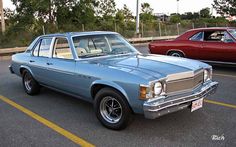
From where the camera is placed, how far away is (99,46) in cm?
575

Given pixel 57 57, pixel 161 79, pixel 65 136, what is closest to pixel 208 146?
pixel 161 79

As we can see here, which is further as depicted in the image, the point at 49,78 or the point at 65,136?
the point at 49,78

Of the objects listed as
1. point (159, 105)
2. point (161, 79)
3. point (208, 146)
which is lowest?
point (208, 146)

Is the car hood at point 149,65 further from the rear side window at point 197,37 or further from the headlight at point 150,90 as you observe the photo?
the rear side window at point 197,37

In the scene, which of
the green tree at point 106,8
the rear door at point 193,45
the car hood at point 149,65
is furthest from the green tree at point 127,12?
the car hood at point 149,65

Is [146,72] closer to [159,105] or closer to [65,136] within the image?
[159,105]

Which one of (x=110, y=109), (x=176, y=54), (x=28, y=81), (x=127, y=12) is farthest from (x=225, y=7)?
(x=110, y=109)

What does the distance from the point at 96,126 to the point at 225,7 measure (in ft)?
130

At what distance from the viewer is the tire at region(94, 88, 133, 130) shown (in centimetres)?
443

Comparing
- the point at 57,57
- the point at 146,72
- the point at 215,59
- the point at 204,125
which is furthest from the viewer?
the point at 215,59

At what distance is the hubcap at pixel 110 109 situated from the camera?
183 inches

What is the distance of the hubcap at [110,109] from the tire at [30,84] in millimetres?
2586

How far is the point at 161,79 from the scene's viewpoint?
4234 mm

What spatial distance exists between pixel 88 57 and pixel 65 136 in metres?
1.56
